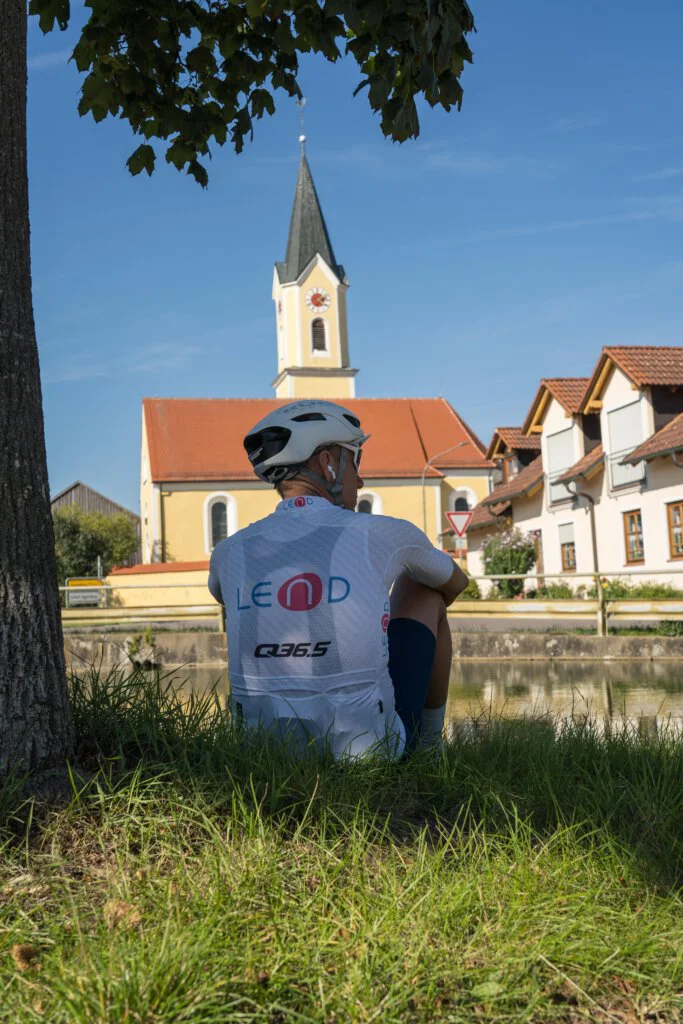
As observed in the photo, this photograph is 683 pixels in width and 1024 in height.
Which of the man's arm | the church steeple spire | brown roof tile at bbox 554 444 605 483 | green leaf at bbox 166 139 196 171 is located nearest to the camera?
the man's arm

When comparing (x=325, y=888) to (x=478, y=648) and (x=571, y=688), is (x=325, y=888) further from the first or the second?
(x=478, y=648)

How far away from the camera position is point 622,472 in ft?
104

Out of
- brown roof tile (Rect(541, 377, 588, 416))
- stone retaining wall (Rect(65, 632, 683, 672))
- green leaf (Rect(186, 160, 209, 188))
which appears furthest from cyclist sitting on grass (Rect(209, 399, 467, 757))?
brown roof tile (Rect(541, 377, 588, 416))

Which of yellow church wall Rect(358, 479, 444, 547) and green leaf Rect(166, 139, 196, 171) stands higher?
yellow church wall Rect(358, 479, 444, 547)

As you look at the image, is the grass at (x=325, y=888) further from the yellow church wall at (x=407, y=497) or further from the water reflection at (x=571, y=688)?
the yellow church wall at (x=407, y=497)

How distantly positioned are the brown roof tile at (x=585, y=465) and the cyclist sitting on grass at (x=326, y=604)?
97.1ft

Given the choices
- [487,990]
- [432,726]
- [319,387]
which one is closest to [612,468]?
[432,726]

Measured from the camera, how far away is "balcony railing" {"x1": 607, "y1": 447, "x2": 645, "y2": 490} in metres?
30.7

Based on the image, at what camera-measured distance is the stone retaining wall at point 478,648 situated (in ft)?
57.5

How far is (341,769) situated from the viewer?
326 centimetres

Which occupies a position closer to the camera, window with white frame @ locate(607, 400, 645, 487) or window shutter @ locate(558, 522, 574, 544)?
window with white frame @ locate(607, 400, 645, 487)

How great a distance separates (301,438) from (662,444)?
26.2m

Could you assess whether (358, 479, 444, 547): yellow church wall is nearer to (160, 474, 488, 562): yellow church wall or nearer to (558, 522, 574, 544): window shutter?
(160, 474, 488, 562): yellow church wall

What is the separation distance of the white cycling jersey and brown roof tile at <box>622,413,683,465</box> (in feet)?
82.4
